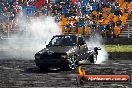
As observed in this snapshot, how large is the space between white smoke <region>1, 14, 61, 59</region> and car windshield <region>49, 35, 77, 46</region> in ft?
29.5

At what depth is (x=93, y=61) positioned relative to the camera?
22938 mm

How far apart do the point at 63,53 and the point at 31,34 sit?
52.5ft

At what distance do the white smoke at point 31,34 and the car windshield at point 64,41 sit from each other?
8978 millimetres

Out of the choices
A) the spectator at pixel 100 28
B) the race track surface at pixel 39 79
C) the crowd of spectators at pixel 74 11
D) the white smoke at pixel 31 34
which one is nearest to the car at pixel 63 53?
the race track surface at pixel 39 79

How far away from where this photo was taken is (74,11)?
38.5 metres

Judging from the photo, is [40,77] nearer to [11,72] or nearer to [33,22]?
[11,72]

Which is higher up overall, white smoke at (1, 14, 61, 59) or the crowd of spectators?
the crowd of spectators

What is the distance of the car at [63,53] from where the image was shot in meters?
19.1

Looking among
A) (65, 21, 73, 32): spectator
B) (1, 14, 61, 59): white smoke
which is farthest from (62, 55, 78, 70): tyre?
(65, 21, 73, 32): spectator

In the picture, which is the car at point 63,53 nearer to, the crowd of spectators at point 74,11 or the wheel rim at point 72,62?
the wheel rim at point 72,62

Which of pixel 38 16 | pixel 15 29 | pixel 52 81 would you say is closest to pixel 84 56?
pixel 52 81

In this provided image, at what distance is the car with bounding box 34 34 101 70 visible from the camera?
19.1 m

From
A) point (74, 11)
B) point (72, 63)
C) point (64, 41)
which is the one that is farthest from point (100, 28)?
point (72, 63)

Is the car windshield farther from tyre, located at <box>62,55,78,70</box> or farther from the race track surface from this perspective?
the race track surface
